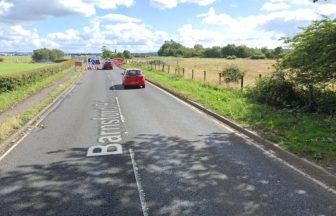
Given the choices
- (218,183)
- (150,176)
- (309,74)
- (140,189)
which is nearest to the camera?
(140,189)

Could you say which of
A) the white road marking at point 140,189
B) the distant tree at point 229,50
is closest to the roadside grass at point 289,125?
the white road marking at point 140,189

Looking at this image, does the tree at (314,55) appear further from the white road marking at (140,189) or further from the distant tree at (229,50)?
the distant tree at (229,50)

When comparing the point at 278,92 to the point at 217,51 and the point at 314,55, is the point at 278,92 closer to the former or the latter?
the point at 314,55

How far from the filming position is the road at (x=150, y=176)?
6418 mm

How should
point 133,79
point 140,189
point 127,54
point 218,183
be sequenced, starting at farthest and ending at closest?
point 127,54 < point 133,79 < point 218,183 < point 140,189

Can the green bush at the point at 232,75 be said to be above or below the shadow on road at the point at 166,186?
below

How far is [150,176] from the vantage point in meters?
8.02

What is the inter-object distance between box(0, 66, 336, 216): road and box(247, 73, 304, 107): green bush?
171 inches

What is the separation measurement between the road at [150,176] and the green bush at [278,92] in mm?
A: 4334

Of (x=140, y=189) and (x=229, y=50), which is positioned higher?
(x=140, y=189)

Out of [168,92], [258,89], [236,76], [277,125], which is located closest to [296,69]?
[258,89]

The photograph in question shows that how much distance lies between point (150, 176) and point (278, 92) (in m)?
10.2

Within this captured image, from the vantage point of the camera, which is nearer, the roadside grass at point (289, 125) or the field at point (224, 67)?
the roadside grass at point (289, 125)

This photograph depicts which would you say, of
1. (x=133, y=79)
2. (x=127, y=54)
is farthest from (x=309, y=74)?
(x=127, y=54)
